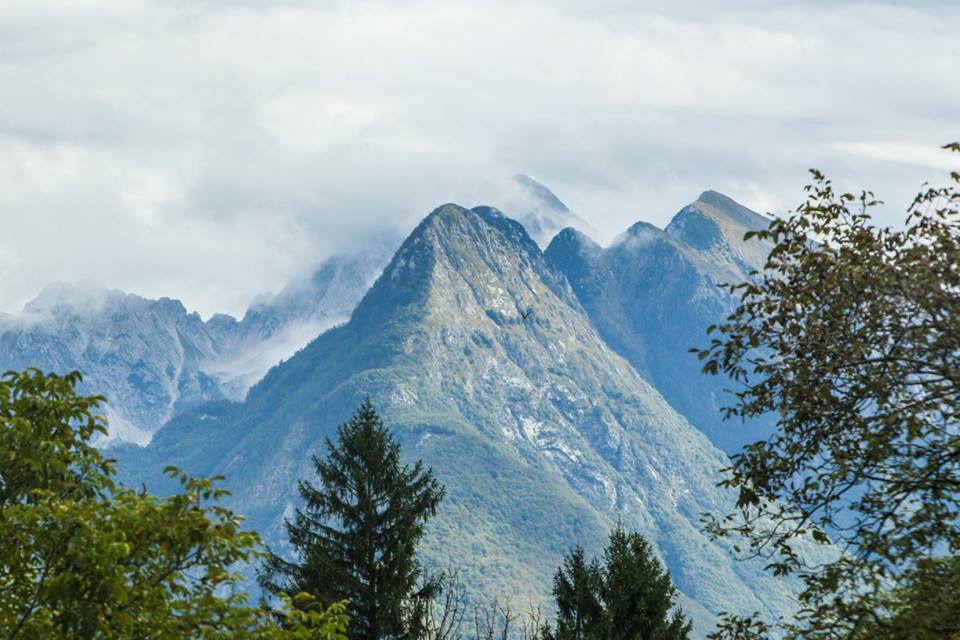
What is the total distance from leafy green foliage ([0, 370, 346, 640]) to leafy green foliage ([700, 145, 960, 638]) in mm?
6855

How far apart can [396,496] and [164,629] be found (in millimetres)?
29314

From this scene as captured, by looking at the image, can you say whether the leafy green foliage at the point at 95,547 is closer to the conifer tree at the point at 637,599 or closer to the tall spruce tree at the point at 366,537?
the tall spruce tree at the point at 366,537

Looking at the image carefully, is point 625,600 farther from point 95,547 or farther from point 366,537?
point 95,547

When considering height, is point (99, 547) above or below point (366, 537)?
below

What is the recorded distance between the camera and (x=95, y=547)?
48.6 feet

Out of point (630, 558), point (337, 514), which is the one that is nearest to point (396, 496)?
point (337, 514)

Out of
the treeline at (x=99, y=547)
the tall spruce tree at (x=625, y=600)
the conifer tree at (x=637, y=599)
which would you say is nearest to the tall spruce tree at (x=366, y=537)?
the tall spruce tree at (x=625, y=600)

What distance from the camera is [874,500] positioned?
1734cm

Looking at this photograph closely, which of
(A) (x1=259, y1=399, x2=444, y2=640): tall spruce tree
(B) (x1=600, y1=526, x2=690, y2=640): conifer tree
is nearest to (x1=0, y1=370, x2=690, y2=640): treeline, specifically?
(A) (x1=259, y1=399, x2=444, y2=640): tall spruce tree

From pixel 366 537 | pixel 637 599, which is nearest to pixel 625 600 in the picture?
pixel 637 599

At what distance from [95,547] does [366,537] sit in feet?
95.8

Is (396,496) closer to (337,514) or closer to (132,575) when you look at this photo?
(337,514)

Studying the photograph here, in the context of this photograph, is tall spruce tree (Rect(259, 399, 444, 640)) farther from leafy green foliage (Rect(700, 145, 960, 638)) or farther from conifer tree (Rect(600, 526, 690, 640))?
leafy green foliage (Rect(700, 145, 960, 638))

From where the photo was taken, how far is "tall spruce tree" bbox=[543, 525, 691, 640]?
42469mm
